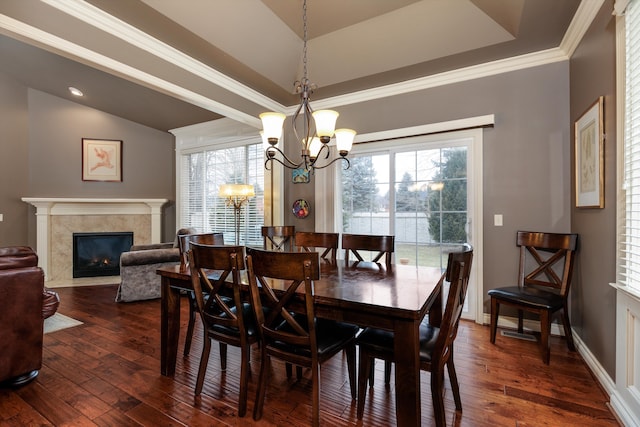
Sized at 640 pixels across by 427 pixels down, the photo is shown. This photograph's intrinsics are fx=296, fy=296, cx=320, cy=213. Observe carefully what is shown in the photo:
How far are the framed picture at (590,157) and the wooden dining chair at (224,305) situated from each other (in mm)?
2461

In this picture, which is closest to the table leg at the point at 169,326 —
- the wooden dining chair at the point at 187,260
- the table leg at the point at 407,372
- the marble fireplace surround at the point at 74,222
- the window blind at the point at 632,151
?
the wooden dining chair at the point at 187,260

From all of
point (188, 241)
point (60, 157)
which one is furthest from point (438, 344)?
point (60, 157)

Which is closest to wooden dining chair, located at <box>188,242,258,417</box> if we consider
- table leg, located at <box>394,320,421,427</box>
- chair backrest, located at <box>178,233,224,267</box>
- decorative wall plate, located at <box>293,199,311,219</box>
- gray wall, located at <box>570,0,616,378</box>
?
chair backrest, located at <box>178,233,224,267</box>

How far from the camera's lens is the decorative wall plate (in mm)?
4047

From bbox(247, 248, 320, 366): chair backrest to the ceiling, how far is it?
6.91 feet

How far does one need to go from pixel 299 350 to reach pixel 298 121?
328cm

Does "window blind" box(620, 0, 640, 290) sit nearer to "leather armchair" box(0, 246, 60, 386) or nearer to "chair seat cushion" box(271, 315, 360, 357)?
"chair seat cushion" box(271, 315, 360, 357)

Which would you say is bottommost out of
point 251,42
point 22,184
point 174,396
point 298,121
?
point 174,396

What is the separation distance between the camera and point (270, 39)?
2965 millimetres

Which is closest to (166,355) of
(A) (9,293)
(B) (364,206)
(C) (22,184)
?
(A) (9,293)

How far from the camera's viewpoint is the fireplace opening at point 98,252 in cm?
526

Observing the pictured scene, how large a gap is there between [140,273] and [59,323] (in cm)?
93

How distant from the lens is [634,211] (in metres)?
1.64

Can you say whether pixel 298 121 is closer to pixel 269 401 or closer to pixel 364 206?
pixel 364 206
